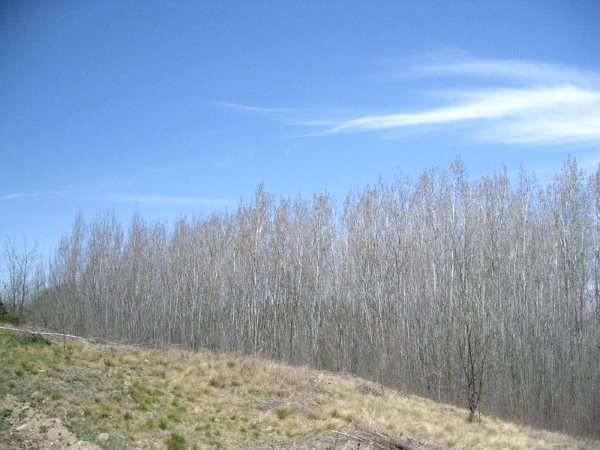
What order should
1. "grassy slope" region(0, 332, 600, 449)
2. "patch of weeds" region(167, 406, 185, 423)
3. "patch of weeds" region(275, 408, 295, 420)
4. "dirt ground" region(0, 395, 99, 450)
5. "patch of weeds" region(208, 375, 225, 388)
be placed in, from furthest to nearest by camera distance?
"patch of weeds" region(208, 375, 225, 388) → "patch of weeds" region(275, 408, 295, 420) → "patch of weeds" region(167, 406, 185, 423) → "grassy slope" region(0, 332, 600, 449) → "dirt ground" region(0, 395, 99, 450)

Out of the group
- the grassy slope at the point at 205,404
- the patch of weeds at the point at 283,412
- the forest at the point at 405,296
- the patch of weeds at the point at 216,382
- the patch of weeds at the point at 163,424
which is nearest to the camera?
the grassy slope at the point at 205,404

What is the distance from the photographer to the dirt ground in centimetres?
696

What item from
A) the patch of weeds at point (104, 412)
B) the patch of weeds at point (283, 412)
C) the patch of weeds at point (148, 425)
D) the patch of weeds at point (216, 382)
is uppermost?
the patch of weeds at point (104, 412)

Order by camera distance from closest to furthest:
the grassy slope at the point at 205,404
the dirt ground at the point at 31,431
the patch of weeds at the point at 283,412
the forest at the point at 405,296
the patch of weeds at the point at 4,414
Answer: the dirt ground at the point at 31,431
the patch of weeds at the point at 4,414
the grassy slope at the point at 205,404
the patch of weeds at the point at 283,412
the forest at the point at 405,296

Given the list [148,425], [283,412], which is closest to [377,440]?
[283,412]

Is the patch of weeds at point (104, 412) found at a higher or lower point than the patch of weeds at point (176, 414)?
higher

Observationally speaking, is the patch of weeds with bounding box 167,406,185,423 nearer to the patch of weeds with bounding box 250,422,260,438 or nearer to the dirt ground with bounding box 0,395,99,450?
the patch of weeds with bounding box 250,422,260,438

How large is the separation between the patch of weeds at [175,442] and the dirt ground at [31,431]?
4.13ft

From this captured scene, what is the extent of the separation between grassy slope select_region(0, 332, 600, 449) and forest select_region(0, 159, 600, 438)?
2940 mm

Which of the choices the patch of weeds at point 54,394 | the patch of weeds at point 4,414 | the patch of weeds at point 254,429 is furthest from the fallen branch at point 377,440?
the patch of weeds at point 4,414

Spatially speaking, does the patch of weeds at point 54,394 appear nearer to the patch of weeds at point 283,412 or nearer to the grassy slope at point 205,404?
the grassy slope at point 205,404

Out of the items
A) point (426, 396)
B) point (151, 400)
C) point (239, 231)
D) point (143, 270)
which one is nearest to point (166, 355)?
point (151, 400)

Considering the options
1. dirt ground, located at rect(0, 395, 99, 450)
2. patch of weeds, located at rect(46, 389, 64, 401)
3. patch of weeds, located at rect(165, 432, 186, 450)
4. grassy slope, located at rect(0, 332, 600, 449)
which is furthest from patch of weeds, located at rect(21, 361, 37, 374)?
patch of weeds, located at rect(165, 432, 186, 450)

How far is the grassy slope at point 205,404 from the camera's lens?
27.8 ft
